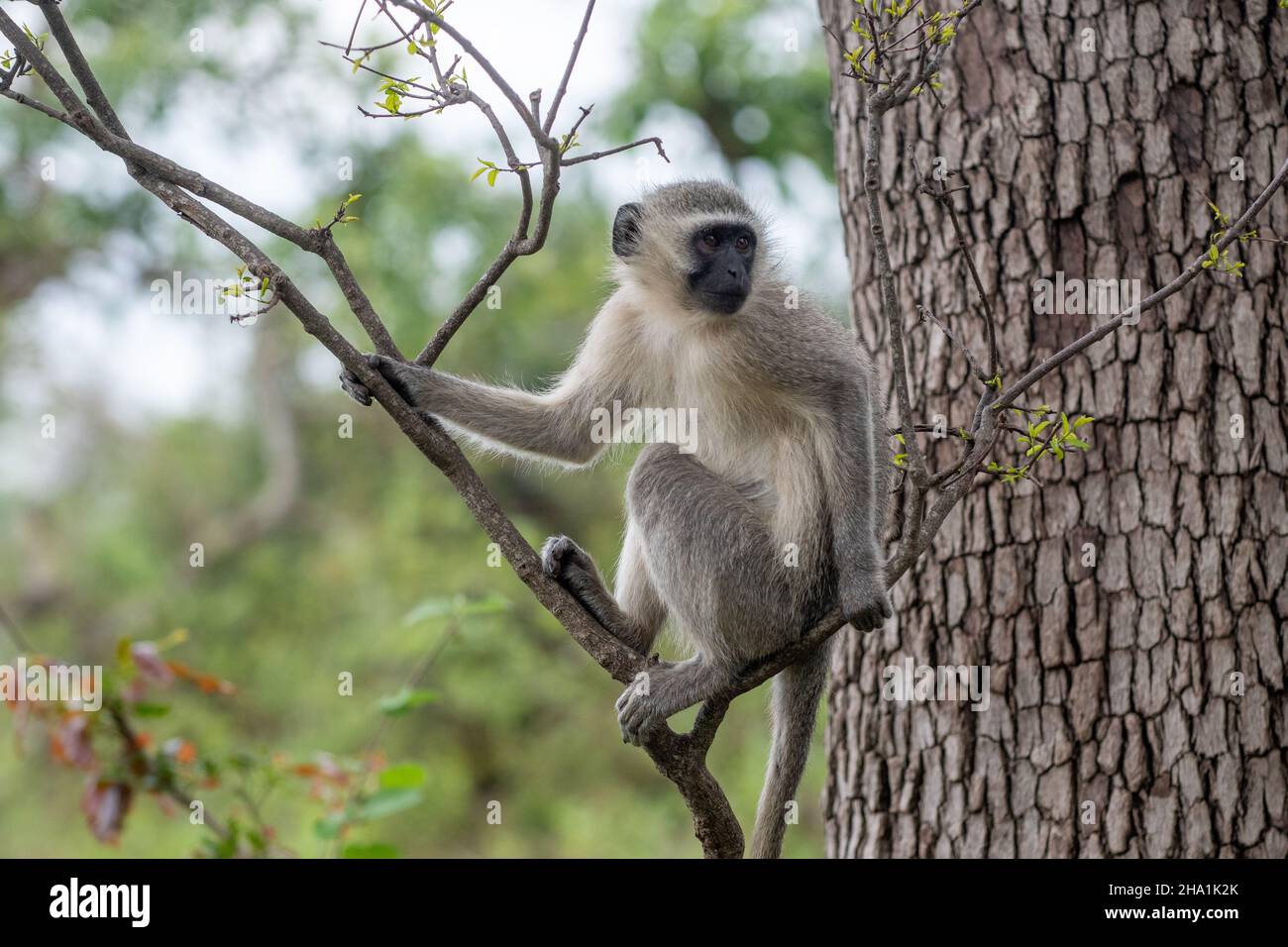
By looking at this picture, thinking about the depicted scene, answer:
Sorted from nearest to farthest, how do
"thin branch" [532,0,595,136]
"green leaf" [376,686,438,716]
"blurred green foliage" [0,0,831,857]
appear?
"thin branch" [532,0,595,136]
"green leaf" [376,686,438,716]
"blurred green foliage" [0,0,831,857]

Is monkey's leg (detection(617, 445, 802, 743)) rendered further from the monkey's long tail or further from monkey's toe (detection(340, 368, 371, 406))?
monkey's toe (detection(340, 368, 371, 406))

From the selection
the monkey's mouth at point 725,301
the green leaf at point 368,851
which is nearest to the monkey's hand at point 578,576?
the monkey's mouth at point 725,301

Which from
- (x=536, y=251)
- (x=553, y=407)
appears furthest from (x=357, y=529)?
(x=536, y=251)

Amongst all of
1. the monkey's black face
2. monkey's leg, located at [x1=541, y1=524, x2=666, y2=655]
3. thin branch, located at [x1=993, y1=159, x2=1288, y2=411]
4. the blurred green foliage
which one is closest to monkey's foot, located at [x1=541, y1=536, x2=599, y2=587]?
monkey's leg, located at [x1=541, y1=524, x2=666, y2=655]

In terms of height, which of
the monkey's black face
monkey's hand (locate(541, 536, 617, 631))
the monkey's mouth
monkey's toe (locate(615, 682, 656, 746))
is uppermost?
the monkey's black face

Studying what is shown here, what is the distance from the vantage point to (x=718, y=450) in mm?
4711

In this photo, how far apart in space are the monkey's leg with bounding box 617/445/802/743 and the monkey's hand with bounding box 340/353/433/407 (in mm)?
866

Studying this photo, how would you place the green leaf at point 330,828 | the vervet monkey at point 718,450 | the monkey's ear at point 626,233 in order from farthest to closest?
the monkey's ear at point 626,233 < the green leaf at point 330,828 < the vervet monkey at point 718,450

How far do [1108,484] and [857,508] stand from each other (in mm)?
1138

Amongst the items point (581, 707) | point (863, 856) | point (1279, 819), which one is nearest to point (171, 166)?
point (863, 856)

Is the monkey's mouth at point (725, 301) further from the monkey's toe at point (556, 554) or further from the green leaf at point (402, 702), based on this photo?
the green leaf at point (402, 702)

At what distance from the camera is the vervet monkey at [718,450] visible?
13.5 feet

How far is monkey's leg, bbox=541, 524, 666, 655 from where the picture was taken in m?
4.50

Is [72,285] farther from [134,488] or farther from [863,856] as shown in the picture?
[863,856]
